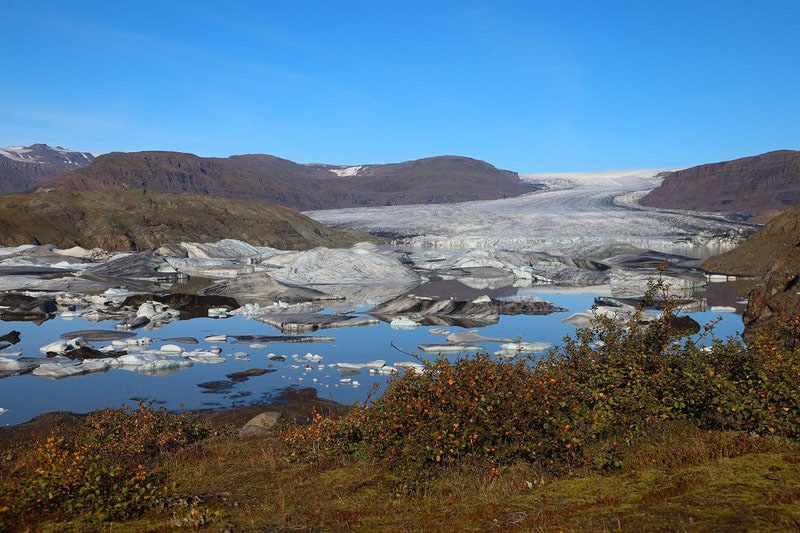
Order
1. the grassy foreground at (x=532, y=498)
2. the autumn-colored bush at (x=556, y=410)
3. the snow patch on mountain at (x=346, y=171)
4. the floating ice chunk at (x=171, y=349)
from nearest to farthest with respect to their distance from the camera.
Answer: the grassy foreground at (x=532, y=498) → the autumn-colored bush at (x=556, y=410) → the floating ice chunk at (x=171, y=349) → the snow patch on mountain at (x=346, y=171)

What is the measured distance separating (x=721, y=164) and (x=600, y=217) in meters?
50.1

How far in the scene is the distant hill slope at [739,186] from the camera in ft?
294

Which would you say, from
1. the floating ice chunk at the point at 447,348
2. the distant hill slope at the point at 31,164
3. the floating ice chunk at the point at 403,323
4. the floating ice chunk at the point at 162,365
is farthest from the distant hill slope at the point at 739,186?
the distant hill slope at the point at 31,164

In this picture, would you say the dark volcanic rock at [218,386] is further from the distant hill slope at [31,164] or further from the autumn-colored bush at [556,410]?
the distant hill slope at [31,164]

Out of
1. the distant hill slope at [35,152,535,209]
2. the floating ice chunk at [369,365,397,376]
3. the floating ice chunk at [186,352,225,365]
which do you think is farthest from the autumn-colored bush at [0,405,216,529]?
the distant hill slope at [35,152,535,209]

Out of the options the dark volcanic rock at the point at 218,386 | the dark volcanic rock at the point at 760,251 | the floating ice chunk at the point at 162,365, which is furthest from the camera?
the dark volcanic rock at the point at 760,251

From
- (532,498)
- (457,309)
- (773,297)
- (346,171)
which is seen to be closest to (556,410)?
(532,498)

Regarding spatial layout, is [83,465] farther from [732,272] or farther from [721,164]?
[721,164]

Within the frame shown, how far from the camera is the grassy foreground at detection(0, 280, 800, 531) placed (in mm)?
4441

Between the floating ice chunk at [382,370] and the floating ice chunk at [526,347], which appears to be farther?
the floating ice chunk at [526,347]

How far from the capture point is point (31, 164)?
170000 millimetres

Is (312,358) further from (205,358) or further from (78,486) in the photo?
(78,486)

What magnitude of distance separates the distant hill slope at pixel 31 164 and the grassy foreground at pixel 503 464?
14416 centimetres

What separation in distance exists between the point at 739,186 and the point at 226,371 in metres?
96.7
